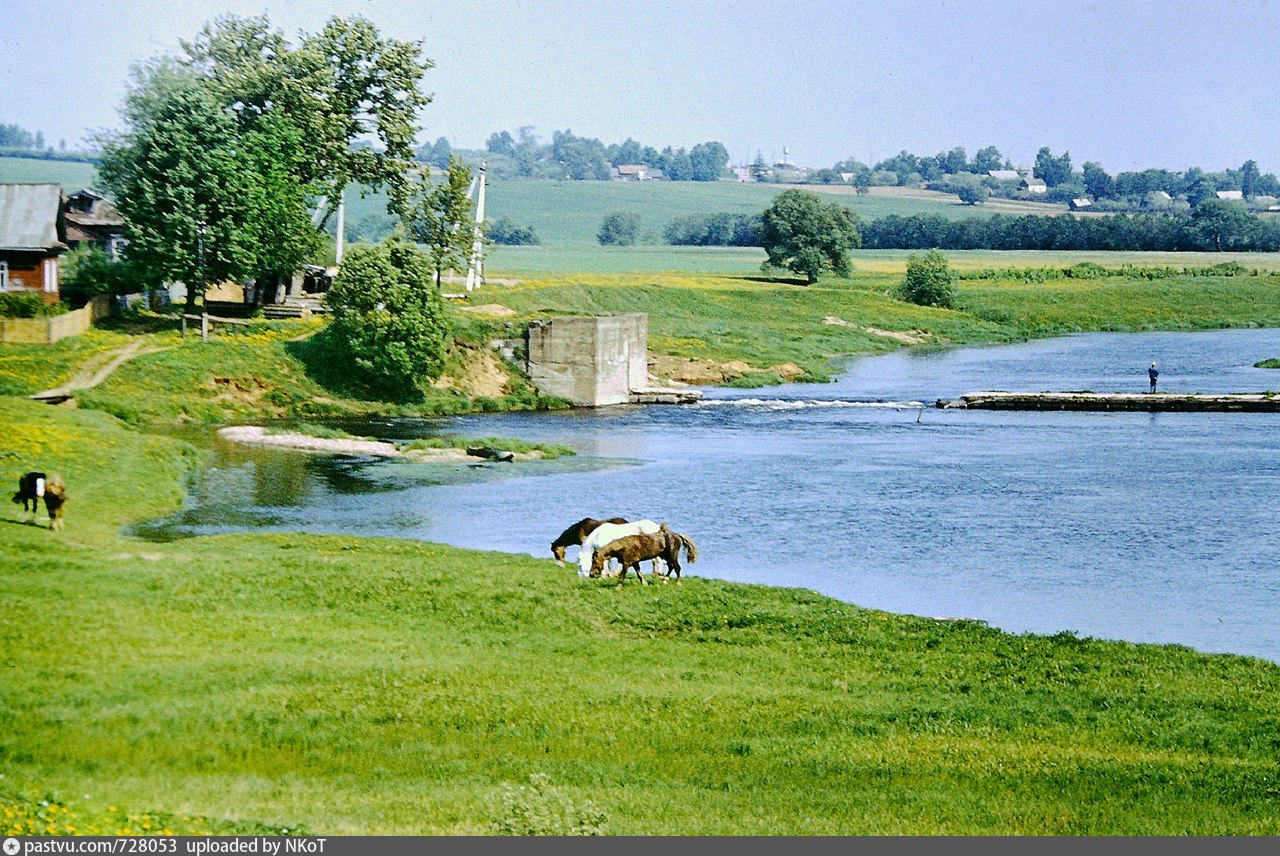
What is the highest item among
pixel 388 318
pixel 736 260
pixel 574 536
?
pixel 736 260

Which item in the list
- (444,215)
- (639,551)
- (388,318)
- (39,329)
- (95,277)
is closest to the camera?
(639,551)

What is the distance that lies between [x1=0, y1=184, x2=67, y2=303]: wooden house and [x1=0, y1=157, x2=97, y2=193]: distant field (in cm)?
4344

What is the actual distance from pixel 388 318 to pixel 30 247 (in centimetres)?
1683

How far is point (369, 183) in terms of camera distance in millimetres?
87875

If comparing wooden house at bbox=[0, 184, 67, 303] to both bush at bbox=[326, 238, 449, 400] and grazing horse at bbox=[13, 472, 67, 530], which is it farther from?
grazing horse at bbox=[13, 472, 67, 530]

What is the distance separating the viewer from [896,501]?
50.0 meters

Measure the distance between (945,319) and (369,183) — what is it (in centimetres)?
6332

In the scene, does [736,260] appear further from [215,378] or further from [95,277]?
[215,378]

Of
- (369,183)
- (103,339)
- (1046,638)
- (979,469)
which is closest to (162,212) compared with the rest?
(103,339)

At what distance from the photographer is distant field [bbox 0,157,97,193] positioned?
116 meters

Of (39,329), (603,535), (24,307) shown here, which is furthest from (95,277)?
(603,535)

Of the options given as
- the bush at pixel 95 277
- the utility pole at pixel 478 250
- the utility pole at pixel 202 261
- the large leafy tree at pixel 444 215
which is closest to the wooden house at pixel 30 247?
the bush at pixel 95 277

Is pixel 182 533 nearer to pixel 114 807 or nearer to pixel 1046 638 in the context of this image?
pixel 1046 638

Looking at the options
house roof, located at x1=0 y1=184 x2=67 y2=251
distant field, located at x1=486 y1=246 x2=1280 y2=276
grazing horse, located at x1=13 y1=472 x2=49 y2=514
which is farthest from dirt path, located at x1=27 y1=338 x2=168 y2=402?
distant field, located at x1=486 y1=246 x2=1280 y2=276
